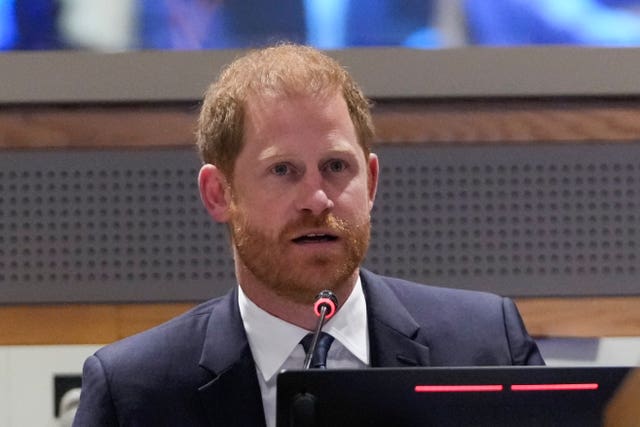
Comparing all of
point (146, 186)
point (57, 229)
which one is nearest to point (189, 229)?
point (146, 186)

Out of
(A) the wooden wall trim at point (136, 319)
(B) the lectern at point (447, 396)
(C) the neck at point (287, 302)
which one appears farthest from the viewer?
(A) the wooden wall trim at point (136, 319)

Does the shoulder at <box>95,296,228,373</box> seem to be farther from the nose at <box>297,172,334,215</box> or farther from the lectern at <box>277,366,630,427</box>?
the lectern at <box>277,366,630,427</box>

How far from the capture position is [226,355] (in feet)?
6.19

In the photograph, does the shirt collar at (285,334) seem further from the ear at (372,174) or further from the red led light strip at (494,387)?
the red led light strip at (494,387)

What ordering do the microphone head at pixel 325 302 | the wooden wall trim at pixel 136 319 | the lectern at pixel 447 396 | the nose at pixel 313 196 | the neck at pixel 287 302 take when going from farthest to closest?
the wooden wall trim at pixel 136 319, the neck at pixel 287 302, the nose at pixel 313 196, the microphone head at pixel 325 302, the lectern at pixel 447 396

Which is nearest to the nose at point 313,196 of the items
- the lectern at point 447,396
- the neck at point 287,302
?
the neck at point 287,302

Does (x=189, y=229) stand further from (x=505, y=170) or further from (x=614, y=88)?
(x=614, y=88)

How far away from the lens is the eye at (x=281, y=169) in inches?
72.7

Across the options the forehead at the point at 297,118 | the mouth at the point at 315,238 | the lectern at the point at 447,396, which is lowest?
the lectern at the point at 447,396

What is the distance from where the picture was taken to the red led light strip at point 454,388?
1.28 metres

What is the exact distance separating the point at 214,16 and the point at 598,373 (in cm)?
169

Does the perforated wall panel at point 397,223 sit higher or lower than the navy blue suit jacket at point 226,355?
higher

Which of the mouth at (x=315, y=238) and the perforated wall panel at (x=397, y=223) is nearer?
the mouth at (x=315, y=238)

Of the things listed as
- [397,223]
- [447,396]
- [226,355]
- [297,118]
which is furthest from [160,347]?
[397,223]
